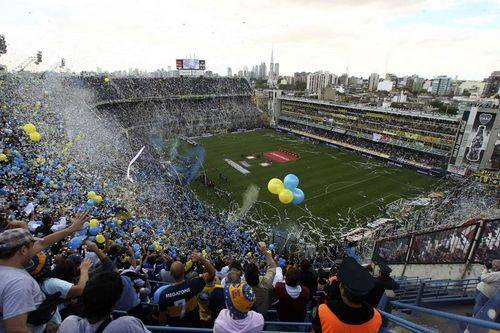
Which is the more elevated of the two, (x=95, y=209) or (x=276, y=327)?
(x=276, y=327)

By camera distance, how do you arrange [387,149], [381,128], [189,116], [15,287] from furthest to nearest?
[189,116]
[381,128]
[387,149]
[15,287]

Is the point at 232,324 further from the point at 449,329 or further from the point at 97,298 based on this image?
the point at 449,329

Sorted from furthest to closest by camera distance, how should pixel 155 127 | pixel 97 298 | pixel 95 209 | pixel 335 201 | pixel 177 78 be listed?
pixel 177 78, pixel 155 127, pixel 335 201, pixel 95 209, pixel 97 298

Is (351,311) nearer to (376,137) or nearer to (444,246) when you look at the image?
(444,246)

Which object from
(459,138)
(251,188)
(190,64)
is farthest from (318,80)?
(251,188)

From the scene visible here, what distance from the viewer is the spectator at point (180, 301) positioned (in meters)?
4.20

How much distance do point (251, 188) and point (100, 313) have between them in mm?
29029

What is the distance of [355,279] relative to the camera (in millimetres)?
2689

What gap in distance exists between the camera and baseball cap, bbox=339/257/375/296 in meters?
2.58

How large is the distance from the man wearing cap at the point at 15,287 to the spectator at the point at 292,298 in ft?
9.88

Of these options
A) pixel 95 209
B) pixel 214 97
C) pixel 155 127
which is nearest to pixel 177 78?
pixel 214 97

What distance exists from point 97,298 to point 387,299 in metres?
4.52

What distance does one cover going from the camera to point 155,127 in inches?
2063

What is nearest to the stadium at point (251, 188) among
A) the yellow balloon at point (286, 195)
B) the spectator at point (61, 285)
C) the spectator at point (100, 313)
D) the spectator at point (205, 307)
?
the yellow balloon at point (286, 195)
